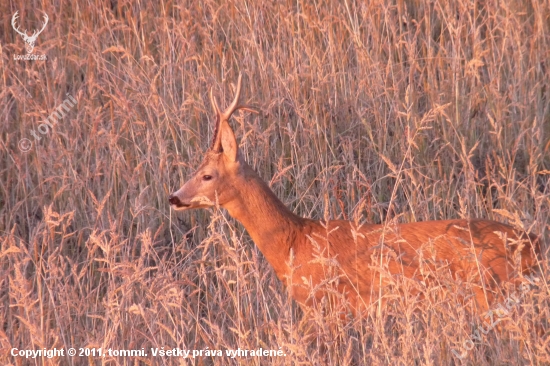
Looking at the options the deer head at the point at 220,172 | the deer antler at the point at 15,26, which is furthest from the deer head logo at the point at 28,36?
the deer head at the point at 220,172

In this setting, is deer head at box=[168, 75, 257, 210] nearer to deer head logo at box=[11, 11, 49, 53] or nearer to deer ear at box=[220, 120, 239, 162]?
deer ear at box=[220, 120, 239, 162]

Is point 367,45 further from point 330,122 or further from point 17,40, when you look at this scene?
point 17,40

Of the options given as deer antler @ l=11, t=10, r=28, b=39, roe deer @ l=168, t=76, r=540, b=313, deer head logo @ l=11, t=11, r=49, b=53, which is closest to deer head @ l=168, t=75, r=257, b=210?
roe deer @ l=168, t=76, r=540, b=313

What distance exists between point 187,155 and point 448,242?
2484 millimetres

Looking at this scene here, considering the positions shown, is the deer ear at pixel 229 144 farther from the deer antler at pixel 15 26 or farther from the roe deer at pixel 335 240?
the deer antler at pixel 15 26

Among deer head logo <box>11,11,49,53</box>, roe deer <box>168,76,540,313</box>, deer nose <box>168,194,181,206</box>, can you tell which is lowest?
roe deer <box>168,76,540,313</box>

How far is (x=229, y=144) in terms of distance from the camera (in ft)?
16.9

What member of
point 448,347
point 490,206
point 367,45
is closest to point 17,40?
point 367,45

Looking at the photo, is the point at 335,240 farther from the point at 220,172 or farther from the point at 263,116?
the point at 263,116

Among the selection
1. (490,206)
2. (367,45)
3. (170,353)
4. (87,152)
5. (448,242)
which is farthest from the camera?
(367,45)

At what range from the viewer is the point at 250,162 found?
6211 millimetres

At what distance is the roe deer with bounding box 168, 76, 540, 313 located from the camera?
454cm

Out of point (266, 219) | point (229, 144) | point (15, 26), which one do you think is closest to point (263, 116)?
point (229, 144)

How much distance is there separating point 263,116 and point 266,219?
1491 mm
